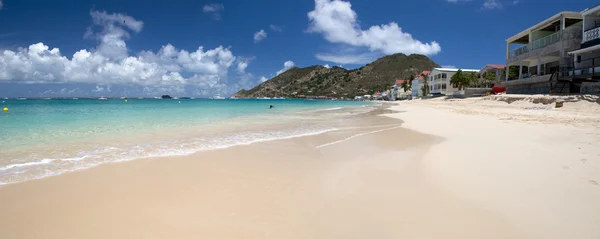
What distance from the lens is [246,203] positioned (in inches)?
152

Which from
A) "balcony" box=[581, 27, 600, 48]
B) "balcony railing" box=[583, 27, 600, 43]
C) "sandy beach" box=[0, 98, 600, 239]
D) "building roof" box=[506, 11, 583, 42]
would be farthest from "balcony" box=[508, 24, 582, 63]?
"sandy beach" box=[0, 98, 600, 239]

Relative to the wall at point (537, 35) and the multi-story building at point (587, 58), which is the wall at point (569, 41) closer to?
the multi-story building at point (587, 58)

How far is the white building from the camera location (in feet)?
197

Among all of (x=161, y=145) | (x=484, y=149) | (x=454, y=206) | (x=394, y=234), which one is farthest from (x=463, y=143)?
(x=161, y=145)

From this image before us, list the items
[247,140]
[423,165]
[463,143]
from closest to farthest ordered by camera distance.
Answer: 1. [423,165]
2. [463,143]
3. [247,140]

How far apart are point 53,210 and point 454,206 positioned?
16.9 ft

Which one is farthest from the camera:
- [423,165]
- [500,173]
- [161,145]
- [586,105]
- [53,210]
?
[586,105]

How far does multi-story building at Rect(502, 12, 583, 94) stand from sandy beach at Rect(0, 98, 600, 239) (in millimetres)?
23935

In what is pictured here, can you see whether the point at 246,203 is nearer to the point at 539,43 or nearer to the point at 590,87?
the point at 590,87

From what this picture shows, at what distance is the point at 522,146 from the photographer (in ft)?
23.8

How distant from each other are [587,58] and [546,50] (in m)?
4.71

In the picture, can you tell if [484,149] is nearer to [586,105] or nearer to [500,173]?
[500,173]

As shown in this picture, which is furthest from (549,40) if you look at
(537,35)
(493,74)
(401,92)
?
(401,92)

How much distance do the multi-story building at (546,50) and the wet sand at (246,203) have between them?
2740 centimetres
